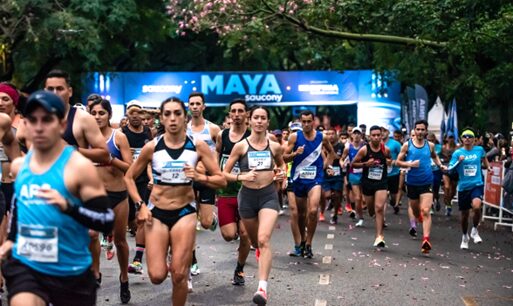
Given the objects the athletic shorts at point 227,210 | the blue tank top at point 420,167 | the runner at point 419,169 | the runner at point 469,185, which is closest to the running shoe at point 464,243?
the runner at point 469,185

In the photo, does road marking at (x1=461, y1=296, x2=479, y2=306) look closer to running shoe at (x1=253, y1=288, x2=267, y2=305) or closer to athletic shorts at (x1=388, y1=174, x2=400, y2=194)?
running shoe at (x1=253, y1=288, x2=267, y2=305)

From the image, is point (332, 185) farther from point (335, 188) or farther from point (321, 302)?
point (321, 302)

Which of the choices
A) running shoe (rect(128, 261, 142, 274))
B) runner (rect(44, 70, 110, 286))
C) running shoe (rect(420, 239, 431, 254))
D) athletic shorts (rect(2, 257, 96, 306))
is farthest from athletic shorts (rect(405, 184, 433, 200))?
athletic shorts (rect(2, 257, 96, 306))

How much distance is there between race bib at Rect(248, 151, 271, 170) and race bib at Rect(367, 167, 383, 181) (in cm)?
495

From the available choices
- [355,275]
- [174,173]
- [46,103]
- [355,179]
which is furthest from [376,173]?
[46,103]

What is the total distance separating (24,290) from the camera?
5207 millimetres

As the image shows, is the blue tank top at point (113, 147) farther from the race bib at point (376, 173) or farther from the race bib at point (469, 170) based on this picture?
the race bib at point (469, 170)

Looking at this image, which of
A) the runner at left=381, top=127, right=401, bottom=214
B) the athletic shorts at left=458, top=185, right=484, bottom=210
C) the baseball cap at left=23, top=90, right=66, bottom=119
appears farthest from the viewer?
the runner at left=381, top=127, right=401, bottom=214

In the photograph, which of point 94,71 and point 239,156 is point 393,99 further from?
point 239,156

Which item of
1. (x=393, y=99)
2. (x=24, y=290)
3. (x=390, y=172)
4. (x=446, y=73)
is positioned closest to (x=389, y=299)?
(x=24, y=290)

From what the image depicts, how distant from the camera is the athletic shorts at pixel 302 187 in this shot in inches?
497

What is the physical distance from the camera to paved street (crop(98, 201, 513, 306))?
9523 mm

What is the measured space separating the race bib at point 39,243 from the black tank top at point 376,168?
32.5 ft

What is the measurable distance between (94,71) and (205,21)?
10263mm
